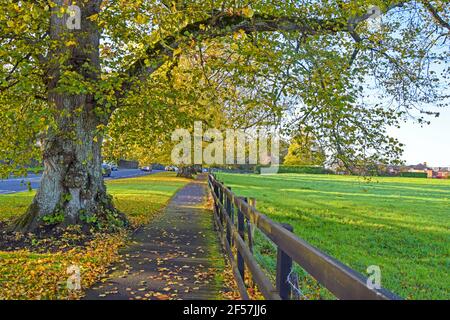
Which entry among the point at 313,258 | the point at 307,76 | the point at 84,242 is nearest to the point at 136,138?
the point at 84,242

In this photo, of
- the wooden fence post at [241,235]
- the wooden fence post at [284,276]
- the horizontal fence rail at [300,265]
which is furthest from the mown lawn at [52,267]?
the wooden fence post at [284,276]

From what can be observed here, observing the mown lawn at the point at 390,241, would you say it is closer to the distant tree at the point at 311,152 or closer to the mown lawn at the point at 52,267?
the distant tree at the point at 311,152

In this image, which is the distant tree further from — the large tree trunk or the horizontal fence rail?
the horizontal fence rail

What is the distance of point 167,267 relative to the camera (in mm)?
7816

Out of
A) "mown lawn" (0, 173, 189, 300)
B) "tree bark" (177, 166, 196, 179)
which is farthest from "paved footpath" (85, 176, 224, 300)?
"tree bark" (177, 166, 196, 179)

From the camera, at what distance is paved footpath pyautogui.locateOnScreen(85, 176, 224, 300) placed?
244 inches

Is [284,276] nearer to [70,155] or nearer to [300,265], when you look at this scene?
[300,265]

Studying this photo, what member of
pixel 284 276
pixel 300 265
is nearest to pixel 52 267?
pixel 284 276

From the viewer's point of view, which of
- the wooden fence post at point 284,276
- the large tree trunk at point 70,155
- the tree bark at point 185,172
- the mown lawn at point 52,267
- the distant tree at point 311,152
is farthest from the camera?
the tree bark at point 185,172

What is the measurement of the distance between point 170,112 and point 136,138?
3221mm

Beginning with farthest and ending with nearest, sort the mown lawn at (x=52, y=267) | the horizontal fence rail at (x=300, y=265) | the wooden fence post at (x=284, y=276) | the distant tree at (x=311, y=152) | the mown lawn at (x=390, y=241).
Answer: the distant tree at (x=311, y=152) → the mown lawn at (x=390, y=241) → the mown lawn at (x=52, y=267) → the wooden fence post at (x=284, y=276) → the horizontal fence rail at (x=300, y=265)

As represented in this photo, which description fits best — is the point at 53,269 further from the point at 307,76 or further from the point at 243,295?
the point at 307,76

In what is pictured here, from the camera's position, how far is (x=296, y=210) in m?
20.6

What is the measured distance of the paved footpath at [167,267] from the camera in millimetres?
6199
